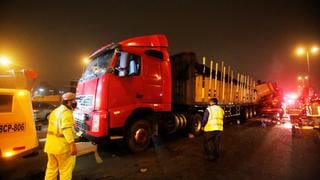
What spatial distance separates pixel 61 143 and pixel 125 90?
2663mm

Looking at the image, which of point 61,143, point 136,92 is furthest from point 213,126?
point 61,143

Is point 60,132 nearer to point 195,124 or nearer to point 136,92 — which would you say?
point 136,92

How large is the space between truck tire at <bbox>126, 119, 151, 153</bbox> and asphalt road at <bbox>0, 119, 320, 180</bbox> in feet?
0.70

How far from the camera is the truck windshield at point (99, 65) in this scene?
19.4 ft

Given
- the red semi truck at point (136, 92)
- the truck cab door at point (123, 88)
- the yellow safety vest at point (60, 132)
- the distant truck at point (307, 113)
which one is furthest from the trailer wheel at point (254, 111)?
the yellow safety vest at point (60, 132)

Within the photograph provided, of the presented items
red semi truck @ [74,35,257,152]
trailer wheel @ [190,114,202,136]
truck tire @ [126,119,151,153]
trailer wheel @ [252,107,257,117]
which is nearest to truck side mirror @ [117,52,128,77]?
red semi truck @ [74,35,257,152]

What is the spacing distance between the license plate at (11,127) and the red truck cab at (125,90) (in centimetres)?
168

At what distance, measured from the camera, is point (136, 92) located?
612cm

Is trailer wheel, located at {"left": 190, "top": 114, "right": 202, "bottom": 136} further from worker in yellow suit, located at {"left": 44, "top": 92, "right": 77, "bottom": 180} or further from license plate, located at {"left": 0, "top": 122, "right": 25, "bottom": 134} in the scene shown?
license plate, located at {"left": 0, "top": 122, "right": 25, "bottom": 134}

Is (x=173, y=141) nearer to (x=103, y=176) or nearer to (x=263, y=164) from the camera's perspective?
(x=263, y=164)

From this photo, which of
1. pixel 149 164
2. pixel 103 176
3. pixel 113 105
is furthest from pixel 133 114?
pixel 103 176

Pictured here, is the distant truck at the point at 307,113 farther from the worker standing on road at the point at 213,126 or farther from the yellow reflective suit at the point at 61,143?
the yellow reflective suit at the point at 61,143

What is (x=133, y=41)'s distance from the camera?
21.4ft

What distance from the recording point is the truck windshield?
19.4 ft
